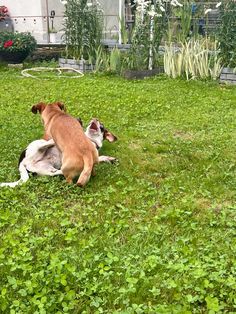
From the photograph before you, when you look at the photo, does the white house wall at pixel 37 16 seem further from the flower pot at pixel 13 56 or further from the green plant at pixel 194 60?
the green plant at pixel 194 60

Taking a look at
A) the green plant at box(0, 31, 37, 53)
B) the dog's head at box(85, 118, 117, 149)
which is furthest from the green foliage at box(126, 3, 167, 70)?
the dog's head at box(85, 118, 117, 149)

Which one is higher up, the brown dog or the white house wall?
the white house wall

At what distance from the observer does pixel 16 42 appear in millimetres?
12672

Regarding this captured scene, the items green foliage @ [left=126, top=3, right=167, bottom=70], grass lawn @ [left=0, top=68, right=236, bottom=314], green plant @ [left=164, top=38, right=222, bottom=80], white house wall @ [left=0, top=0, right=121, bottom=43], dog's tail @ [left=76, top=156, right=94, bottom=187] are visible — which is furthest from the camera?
white house wall @ [left=0, top=0, right=121, bottom=43]

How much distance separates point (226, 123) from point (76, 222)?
3.79 metres

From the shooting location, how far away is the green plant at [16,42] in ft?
41.4

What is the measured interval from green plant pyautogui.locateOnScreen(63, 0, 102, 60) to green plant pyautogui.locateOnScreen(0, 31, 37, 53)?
1.40m

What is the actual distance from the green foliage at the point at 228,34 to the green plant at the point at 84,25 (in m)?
3.14

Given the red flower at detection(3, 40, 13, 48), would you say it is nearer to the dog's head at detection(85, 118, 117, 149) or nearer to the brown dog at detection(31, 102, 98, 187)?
the dog's head at detection(85, 118, 117, 149)

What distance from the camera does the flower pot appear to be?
41.8ft

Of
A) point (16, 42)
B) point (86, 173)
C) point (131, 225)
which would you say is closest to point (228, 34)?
point (16, 42)

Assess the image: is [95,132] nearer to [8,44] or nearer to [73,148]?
[73,148]

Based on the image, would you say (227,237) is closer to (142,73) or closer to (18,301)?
(18,301)

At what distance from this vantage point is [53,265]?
10.1ft
